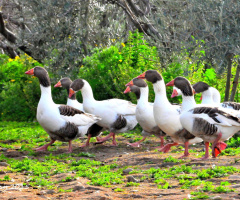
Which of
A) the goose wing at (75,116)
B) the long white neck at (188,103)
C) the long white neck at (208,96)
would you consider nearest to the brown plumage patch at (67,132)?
the goose wing at (75,116)

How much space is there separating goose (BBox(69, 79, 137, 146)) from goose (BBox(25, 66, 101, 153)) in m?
0.52

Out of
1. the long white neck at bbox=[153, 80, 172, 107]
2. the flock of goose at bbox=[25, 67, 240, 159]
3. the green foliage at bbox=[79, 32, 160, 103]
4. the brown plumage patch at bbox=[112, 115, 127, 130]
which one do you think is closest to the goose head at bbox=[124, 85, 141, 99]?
the flock of goose at bbox=[25, 67, 240, 159]

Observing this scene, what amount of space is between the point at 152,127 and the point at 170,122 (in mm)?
1289

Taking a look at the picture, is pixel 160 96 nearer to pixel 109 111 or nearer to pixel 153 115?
pixel 153 115

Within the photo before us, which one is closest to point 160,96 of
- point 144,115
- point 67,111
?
point 144,115

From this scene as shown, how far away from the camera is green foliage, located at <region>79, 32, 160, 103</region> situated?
13.5m

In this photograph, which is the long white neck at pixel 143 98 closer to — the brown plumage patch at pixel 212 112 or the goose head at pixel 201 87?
the goose head at pixel 201 87

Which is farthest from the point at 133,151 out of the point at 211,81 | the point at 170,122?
the point at 211,81

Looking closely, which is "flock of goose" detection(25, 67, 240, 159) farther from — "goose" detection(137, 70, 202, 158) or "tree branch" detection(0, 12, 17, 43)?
"tree branch" detection(0, 12, 17, 43)

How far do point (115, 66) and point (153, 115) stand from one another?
4773 millimetres

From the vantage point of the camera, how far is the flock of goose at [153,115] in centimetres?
811

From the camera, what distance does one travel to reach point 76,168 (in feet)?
25.7

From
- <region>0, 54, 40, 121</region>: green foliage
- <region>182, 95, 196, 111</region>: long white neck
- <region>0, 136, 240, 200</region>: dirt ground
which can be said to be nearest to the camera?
<region>0, 136, 240, 200</region>: dirt ground

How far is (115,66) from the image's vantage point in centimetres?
1423
